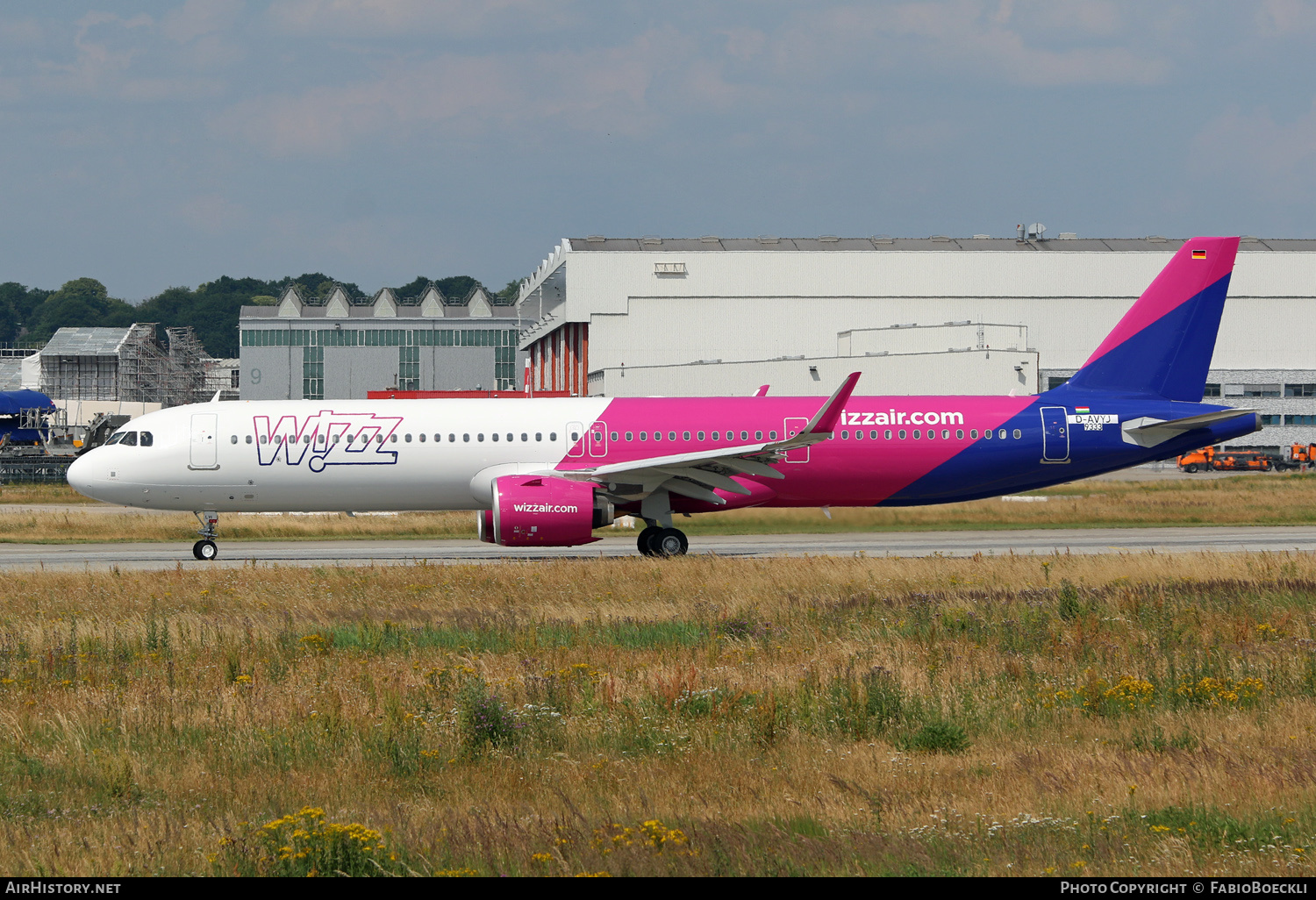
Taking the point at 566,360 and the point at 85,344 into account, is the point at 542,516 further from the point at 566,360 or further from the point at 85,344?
the point at 85,344

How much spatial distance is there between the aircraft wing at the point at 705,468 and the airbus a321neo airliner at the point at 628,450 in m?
0.06

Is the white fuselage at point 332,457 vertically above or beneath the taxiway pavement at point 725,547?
above

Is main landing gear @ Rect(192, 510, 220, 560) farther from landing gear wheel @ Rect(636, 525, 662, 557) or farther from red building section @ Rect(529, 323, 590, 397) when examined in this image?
red building section @ Rect(529, 323, 590, 397)

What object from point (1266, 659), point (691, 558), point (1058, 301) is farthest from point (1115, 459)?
point (1058, 301)

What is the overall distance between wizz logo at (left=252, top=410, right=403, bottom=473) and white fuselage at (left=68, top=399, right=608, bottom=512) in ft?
0.07

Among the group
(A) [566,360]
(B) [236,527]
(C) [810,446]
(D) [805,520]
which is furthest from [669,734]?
(A) [566,360]

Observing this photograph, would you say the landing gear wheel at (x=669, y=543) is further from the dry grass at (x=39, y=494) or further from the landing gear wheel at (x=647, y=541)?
the dry grass at (x=39, y=494)

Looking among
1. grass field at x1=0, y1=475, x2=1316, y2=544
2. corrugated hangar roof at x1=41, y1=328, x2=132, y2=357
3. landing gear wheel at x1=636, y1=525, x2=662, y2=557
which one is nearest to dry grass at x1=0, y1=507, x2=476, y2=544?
grass field at x1=0, y1=475, x2=1316, y2=544

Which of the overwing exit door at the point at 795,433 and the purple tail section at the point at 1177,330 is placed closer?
the overwing exit door at the point at 795,433

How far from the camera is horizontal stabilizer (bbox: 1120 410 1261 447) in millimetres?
27797

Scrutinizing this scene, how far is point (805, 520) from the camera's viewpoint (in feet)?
121

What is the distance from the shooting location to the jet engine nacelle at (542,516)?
82.0 ft

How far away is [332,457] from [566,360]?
59.5 meters

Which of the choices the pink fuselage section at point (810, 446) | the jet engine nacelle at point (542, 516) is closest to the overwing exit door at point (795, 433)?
the pink fuselage section at point (810, 446)
